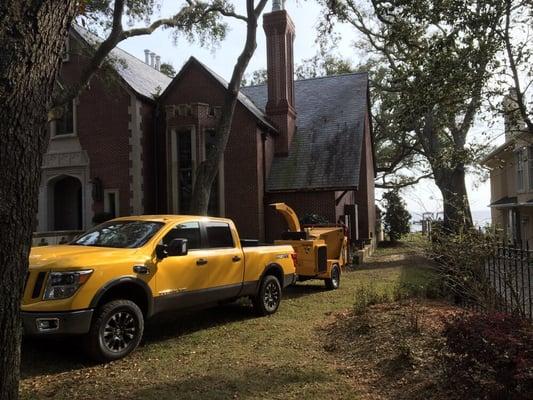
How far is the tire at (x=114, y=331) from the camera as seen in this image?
656 centimetres

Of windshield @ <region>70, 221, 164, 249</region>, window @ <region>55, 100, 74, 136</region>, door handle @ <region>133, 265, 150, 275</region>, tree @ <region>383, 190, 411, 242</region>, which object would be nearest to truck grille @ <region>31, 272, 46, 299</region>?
door handle @ <region>133, 265, 150, 275</region>

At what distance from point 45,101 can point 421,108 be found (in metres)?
6.74

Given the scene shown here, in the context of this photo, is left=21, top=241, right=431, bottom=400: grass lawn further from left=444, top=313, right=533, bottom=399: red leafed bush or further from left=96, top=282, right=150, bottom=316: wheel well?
left=444, top=313, right=533, bottom=399: red leafed bush

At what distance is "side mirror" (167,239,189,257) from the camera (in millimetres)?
7586

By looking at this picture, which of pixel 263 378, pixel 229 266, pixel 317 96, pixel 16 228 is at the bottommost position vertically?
pixel 263 378

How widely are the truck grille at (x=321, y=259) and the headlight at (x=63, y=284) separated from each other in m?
7.44

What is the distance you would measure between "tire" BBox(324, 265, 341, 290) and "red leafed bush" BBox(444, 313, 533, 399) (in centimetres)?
839

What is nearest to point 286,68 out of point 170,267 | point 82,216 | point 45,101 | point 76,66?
point 76,66

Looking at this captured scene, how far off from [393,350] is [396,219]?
2903 cm

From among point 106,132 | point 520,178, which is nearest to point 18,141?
point 106,132

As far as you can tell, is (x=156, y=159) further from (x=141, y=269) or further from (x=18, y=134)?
(x=18, y=134)

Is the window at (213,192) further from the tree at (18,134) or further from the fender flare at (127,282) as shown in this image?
the tree at (18,134)

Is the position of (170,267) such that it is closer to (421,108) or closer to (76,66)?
(421,108)

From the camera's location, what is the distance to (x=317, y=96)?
1032 inches
